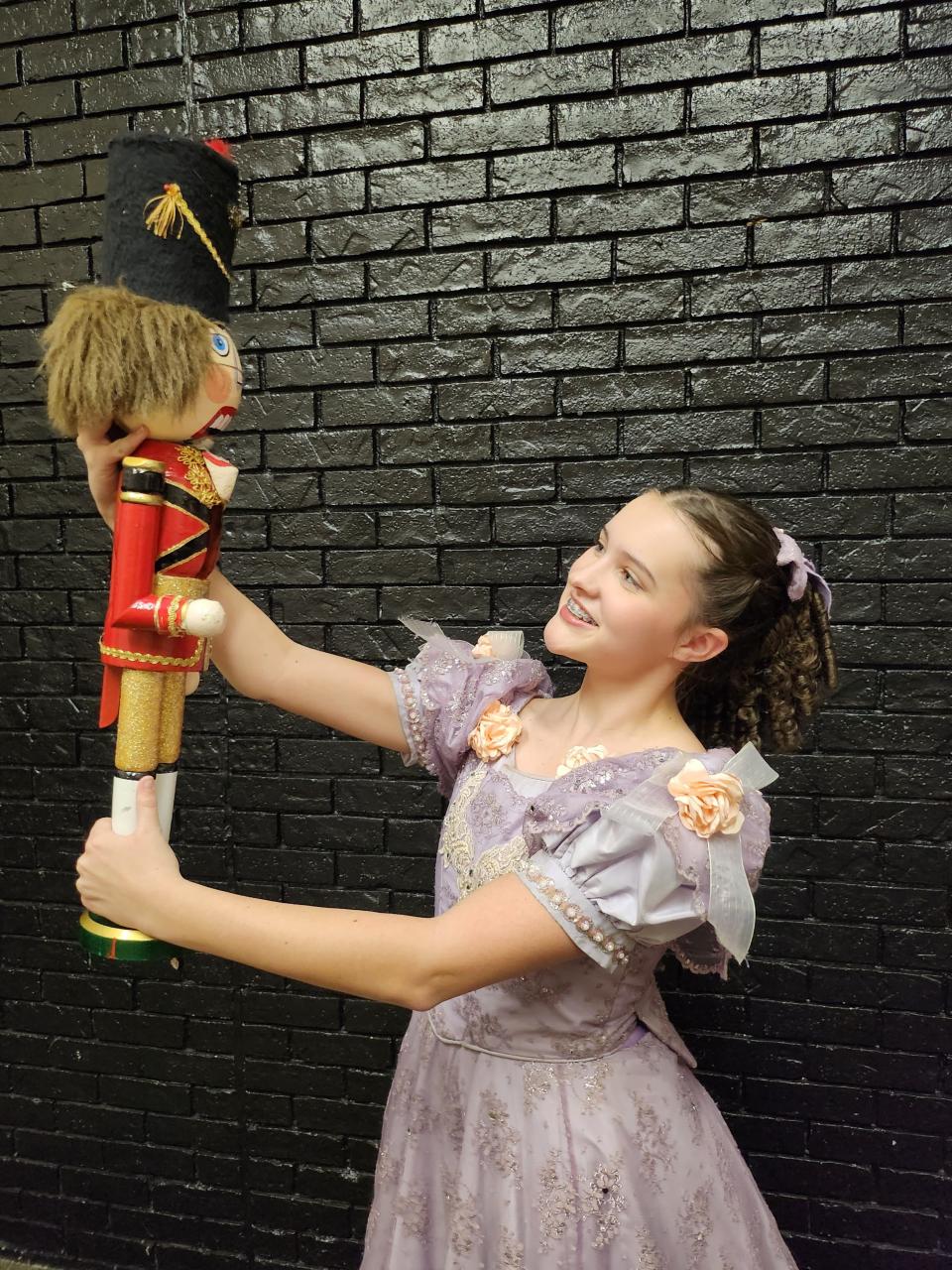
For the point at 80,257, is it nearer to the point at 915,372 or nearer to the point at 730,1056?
the point at 915,372

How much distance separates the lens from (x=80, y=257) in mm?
2596

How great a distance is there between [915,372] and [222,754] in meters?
1.98

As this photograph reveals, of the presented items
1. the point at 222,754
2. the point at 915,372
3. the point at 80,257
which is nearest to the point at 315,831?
the point at 222,754

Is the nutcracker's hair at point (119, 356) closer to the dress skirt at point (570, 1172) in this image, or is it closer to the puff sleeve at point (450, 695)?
the puff sleeve at point (450, 695)

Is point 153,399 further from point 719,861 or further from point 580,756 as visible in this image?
point 719,861

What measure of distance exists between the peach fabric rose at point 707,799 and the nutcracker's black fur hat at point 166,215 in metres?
0.95

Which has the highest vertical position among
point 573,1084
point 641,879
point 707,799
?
point 707,799

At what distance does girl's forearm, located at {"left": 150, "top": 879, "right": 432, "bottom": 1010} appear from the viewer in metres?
1.22

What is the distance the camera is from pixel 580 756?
152cm

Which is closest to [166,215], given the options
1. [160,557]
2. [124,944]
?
[160,557]

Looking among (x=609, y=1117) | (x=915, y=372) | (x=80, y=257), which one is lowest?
(x=609, y=1117)

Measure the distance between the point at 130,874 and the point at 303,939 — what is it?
240 mm

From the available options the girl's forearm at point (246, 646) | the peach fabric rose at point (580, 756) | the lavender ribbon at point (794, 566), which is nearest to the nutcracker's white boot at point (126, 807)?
the girl's forearm at point (246, 646)

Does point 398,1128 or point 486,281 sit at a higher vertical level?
point 486,281
